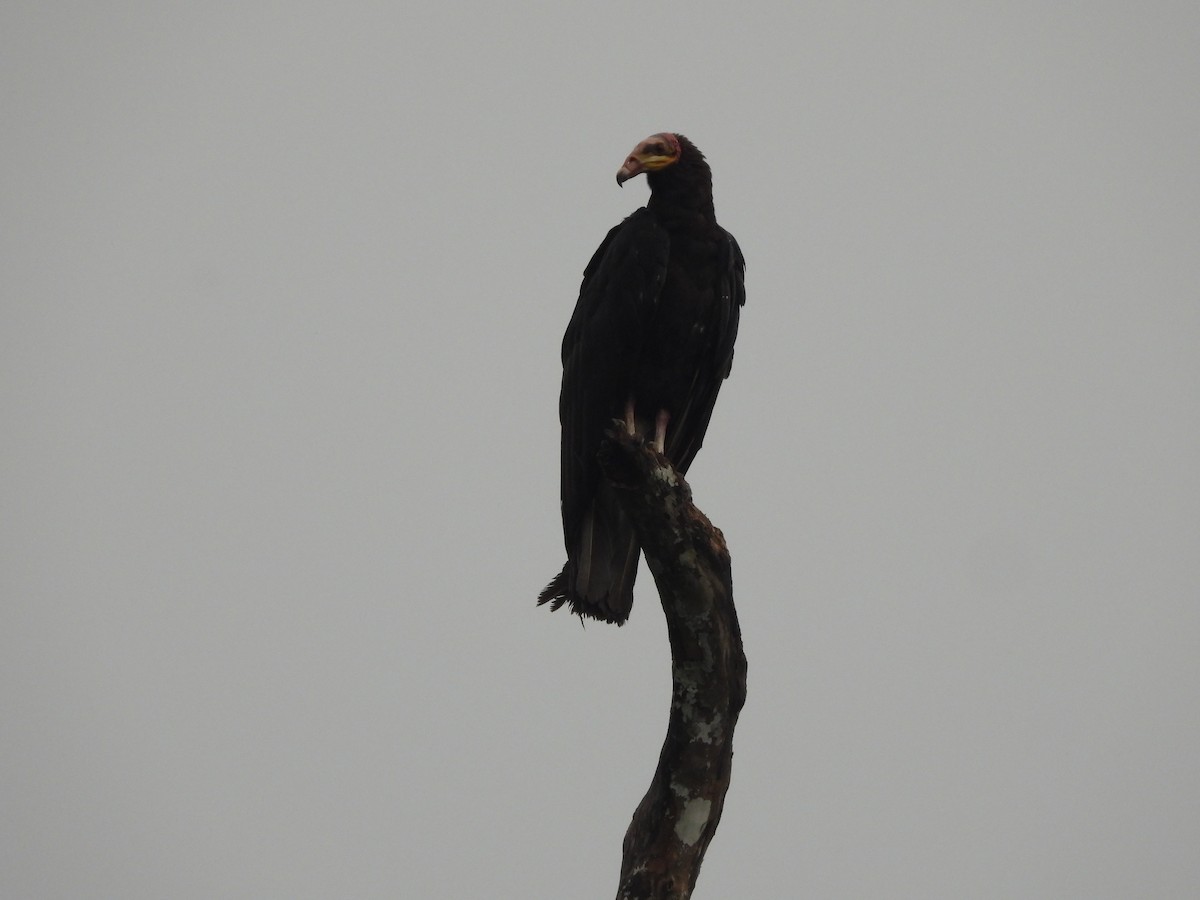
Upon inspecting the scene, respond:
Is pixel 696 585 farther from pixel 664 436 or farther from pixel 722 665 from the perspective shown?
pixel 664 436

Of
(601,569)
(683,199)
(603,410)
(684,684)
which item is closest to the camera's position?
(684,684)

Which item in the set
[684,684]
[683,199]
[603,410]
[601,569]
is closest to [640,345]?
[603,410]

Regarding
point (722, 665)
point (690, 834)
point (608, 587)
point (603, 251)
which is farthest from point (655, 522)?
point (603, 251)

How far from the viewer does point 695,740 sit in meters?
3.50

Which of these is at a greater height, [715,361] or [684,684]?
[715,361]

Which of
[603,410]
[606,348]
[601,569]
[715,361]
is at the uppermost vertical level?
[715,361]

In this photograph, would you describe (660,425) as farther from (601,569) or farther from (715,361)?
(601,569)

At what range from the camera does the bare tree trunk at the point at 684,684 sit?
3422mm

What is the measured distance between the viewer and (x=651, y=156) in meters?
5.25

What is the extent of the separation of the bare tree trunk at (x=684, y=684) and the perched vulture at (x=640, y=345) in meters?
1.17

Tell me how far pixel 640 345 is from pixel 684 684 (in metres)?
1.91

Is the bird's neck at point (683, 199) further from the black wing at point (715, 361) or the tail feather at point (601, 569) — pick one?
the tail feather at point (601, 569)

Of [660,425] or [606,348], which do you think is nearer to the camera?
[606,348]

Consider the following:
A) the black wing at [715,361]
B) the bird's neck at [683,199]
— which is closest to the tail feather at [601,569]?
the black wing at [715,361]
